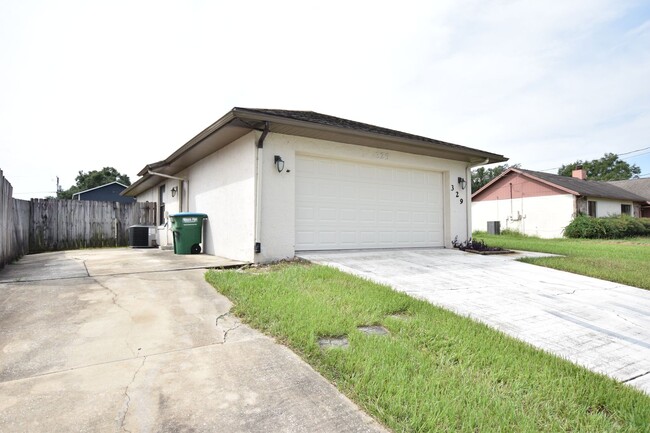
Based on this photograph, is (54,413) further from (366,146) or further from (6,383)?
(366,146)

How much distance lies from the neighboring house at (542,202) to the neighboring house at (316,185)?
14596 millimetres

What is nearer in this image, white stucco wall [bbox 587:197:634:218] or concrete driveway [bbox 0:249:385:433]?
concrete driveway [bbox 0:249:385:433]

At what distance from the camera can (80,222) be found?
1125 centimetres

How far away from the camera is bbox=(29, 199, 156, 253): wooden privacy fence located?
10391 mm

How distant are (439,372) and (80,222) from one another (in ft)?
43.2

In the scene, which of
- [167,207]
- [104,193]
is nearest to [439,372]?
[167,207]

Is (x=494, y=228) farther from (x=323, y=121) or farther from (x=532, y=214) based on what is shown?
(x=323, y=121)

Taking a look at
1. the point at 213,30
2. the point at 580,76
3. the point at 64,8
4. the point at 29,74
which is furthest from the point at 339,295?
the point at 580,76

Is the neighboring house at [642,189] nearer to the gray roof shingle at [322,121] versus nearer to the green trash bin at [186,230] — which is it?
the gray roof shingle at [322,121]

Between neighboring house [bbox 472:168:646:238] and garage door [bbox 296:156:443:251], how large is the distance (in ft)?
52.3

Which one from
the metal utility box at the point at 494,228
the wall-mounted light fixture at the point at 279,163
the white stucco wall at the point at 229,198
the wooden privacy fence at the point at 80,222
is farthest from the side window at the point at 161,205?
the metal utility box at the point at 494,228

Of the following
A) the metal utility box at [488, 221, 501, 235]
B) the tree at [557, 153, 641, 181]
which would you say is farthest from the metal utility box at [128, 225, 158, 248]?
the tree at [557, 153, 641, 181]

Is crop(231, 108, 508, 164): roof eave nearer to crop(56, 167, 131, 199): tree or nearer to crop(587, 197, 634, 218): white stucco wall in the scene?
crop(587, 197, 634, 218): white stucco wall

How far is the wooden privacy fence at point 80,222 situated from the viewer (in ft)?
34.1
